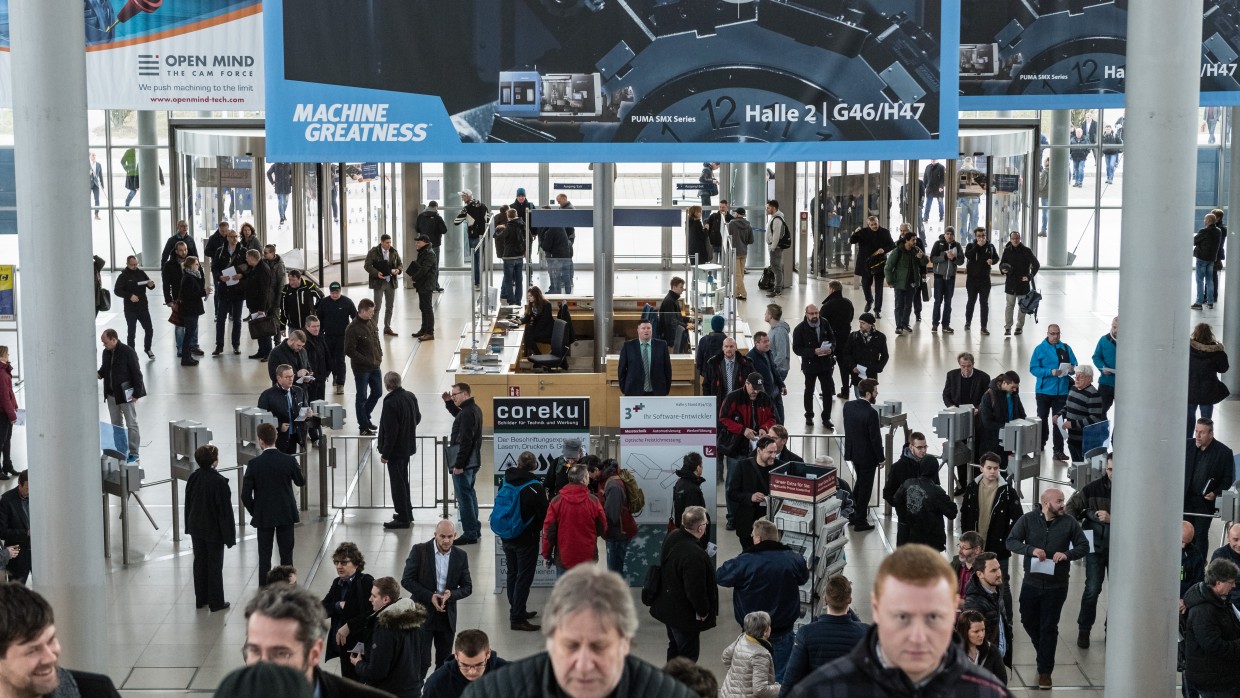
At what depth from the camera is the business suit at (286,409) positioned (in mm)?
13711

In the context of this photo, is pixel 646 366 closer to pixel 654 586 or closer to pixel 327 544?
pixel 327 544

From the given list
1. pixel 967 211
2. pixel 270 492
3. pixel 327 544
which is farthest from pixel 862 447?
pixel 967 211

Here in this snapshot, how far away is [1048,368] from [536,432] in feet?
19.0

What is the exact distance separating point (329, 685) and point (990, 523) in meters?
7.82

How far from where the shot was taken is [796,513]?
35.8 ft

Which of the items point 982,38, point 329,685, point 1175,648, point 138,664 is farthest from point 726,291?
point 329,685

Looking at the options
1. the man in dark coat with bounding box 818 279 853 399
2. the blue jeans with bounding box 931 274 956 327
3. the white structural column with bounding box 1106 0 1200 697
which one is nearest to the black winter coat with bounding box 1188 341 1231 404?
the man in dark coat with bounding box 818 279 853 399

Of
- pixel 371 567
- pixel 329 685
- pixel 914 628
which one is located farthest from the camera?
pixel 371 567

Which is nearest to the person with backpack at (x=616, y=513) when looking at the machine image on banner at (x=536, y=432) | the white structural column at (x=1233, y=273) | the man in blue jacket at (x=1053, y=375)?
the machine image on banner at (x=536, y=432)

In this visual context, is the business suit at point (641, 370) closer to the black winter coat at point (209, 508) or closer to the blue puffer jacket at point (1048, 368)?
the blue puffer jacket at point (1048, 368)

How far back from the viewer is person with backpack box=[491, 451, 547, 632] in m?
11.1

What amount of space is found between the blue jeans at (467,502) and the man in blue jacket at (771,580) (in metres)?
3.55

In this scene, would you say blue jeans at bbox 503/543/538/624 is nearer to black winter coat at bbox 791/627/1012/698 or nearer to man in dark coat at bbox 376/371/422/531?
man in dark coat at bbox 376/371/422/531

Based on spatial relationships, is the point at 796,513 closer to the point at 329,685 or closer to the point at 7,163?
the point at 329,685
